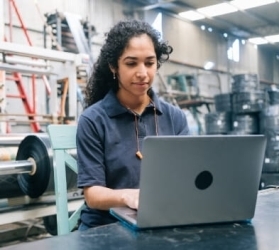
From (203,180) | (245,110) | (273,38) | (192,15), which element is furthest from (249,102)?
(203,180)

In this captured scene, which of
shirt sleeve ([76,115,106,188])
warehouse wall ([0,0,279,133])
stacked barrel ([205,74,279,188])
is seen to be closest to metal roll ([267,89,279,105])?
stacked barrel ([205,74,279,188])

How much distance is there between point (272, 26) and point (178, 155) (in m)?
7.99

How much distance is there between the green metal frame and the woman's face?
29cm

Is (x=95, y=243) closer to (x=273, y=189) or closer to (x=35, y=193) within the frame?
(x=273, y=189)

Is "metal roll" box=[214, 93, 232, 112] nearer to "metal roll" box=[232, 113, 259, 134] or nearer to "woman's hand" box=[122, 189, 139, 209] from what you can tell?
"metal roll" box=[232, 113, 259, 134]

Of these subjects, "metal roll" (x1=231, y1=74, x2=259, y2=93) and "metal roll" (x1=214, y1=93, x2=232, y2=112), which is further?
"metal roll" (x1=214, y1=93, x2=232, y2=112)

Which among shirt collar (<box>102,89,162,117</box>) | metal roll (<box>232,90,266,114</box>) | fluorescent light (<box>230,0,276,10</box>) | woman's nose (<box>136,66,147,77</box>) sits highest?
fluorescent light (<box>230,0,276,10</box>)

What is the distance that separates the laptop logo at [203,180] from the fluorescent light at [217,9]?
6422mm

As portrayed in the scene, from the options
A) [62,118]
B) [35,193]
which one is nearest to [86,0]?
[62,118]

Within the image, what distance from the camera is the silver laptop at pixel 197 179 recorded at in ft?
2.24

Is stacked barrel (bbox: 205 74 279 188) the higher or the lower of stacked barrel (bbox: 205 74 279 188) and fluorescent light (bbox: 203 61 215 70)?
the lower

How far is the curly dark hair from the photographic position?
1156 mm

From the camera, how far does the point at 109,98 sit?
1.18 metres

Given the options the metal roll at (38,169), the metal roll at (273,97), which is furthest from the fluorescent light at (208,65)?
the metal roll at (38,169)
